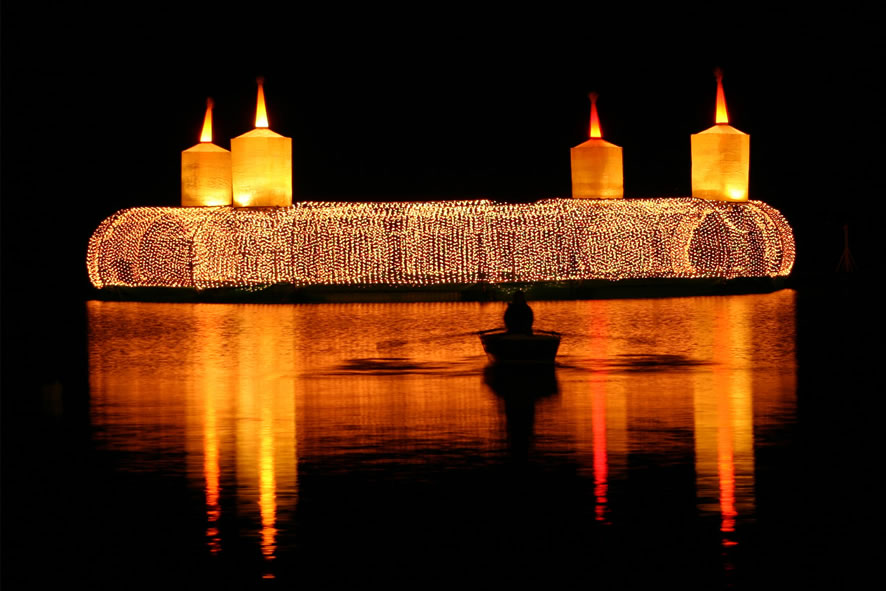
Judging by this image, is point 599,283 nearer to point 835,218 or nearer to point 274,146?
point 274,146

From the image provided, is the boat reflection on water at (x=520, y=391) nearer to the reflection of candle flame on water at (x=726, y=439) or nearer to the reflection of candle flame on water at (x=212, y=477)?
the reflection of candle flame on water at (x=726, y=439)

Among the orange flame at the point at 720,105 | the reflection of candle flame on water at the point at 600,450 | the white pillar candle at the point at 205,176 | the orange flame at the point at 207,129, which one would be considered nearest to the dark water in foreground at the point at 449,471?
the reflection of candle flame on water at the point at 600,450

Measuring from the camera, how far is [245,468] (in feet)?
32.0

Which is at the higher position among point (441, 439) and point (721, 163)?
point (721, 163)

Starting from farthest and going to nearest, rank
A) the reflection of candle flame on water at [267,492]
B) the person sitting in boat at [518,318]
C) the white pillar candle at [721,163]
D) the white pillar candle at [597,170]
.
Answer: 1. the white pillar candle at [597,170]
2. the white pillar candle at [721,163]
3. the person sitting in boat at [518,318]
4. the reflection of candle flame on water at [267,492]

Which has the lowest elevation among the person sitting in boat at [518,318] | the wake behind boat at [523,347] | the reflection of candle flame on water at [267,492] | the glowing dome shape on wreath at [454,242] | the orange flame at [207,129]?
the reflection of candle flame on water at [267,492]

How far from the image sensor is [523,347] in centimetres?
1562

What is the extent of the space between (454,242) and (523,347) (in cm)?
1447

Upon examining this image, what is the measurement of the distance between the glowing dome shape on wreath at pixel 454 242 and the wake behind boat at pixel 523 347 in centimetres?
1422

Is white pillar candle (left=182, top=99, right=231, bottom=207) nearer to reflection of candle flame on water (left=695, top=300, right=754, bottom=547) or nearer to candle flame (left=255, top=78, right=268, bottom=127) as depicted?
candle flame (left=255, top=78, right=268, bottom=127)

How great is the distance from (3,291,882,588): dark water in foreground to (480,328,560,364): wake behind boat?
295mm

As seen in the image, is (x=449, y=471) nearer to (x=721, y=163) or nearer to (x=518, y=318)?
(x=518, y=318)

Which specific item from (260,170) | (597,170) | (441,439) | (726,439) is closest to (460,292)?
(260,170)

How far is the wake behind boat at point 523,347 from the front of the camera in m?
15.6
